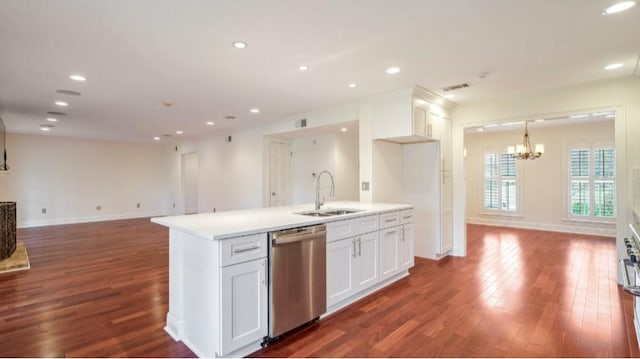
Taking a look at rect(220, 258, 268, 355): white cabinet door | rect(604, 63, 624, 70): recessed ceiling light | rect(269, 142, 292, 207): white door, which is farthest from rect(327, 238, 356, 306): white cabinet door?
rect(269, 142, 292, 207): white door

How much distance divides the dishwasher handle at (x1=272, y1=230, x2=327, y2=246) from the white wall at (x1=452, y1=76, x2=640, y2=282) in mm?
3256

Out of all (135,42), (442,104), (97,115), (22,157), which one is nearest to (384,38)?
(135,42)

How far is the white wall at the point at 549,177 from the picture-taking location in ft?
22.7

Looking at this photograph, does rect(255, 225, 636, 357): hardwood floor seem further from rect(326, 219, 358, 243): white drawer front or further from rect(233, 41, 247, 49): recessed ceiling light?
rect(233, 41, 247, 49): recessed ceiling light

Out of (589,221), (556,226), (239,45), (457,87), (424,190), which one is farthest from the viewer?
(556,226)

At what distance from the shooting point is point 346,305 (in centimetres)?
310

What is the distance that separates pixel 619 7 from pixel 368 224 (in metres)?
2.55

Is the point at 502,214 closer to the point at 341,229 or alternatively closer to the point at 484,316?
the point at 484,316

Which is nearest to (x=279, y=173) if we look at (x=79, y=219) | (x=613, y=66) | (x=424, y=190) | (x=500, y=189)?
(x=424, y=190)

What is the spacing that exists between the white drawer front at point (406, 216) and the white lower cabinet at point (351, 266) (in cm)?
62

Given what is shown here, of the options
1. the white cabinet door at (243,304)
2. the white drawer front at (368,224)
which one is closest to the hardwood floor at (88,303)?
the white cabinet door at (243,304)

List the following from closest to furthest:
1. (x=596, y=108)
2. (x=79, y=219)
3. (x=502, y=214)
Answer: (x=596, y=108) < (x=502, y=214) < (x=79, y=219)

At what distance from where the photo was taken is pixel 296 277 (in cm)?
252

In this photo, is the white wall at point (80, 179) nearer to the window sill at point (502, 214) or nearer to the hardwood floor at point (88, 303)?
the hardwood floor at point (88, 303)
